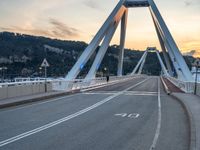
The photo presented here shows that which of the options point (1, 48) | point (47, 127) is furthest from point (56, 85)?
point (1, 48)

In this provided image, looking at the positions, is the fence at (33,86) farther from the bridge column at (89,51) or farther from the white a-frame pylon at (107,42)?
the white a-frame pylon at (107,42)

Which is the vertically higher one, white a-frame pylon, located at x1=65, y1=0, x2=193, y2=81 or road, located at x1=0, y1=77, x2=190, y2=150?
white a-frame pylon, located at x1=65, y1=0, x2=193, y2=81

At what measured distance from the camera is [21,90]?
25.6m

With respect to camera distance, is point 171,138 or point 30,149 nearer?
point 30,149

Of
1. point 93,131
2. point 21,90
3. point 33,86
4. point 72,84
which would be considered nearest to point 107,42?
point 72,84

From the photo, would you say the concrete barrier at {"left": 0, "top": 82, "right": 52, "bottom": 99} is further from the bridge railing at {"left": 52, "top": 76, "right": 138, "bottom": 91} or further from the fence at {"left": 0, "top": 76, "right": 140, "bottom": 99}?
the bridge railing at {"left": 52, "top": 76, "right": 138, "bottom": 91}

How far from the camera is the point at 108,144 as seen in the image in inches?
372

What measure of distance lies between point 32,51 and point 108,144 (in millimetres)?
119014

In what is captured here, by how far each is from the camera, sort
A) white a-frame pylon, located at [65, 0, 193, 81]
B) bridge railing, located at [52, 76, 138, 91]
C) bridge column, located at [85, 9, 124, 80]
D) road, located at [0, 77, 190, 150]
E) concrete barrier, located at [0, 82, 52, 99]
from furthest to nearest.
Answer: bridge column, located at [85, 9, 124, 80]
white a-frame pylon, located at [65, 0, 193, 81]
bridge railing, located at [52, 76, 138, 91]
concrete barrier, located at [0, 82, 52, 99]
road, located at [0, 77, 190, 150]

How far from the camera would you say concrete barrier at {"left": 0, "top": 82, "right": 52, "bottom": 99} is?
903 inches

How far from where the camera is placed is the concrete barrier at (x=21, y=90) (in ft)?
75.2

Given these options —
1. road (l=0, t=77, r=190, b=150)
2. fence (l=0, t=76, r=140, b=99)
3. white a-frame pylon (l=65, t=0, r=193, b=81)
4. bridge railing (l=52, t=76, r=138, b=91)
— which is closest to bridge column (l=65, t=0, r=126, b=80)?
white a-frame pylon (l=65, t=0, r=193, b=81)

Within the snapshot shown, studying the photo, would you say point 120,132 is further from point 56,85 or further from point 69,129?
point 56,85

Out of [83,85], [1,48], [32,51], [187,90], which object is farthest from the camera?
[32,51]
